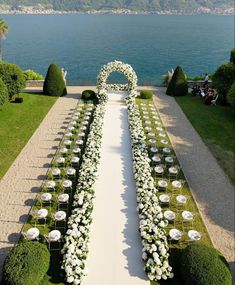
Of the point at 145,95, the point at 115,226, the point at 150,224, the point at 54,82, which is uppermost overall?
the point at 54,82

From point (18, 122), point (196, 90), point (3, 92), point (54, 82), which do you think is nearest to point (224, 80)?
point (196, 90)

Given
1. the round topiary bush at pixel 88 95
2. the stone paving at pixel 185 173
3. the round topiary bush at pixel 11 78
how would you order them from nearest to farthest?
1. the stone paving at pixel 185 173
2. the round topiary bush at pixel 11 78
3. the round topiary bush at pixel 88 95

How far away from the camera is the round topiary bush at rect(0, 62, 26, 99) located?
3231cm

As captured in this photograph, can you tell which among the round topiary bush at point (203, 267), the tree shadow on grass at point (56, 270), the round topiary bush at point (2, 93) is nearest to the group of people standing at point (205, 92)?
the round topiary bush at point (2, 93)

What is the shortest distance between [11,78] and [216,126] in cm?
2143

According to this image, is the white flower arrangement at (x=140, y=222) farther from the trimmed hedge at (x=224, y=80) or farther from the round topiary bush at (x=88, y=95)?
the trimmed hedge at (x=224, y=80)

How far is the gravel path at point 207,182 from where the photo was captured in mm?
16578

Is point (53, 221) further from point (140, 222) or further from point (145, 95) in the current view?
point (145, 95)

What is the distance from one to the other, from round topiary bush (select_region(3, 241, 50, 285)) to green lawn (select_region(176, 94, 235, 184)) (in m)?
13.9

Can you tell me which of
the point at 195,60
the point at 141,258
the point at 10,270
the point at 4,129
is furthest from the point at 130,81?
the point at 195,60

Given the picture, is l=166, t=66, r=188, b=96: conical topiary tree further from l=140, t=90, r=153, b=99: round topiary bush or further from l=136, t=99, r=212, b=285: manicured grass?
l=136, t=99, r=212, b=285: manicured grass

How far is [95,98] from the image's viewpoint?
117 ft

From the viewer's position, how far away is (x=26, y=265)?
12414 mm

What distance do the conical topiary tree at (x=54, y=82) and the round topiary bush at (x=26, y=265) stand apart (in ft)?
82.0
